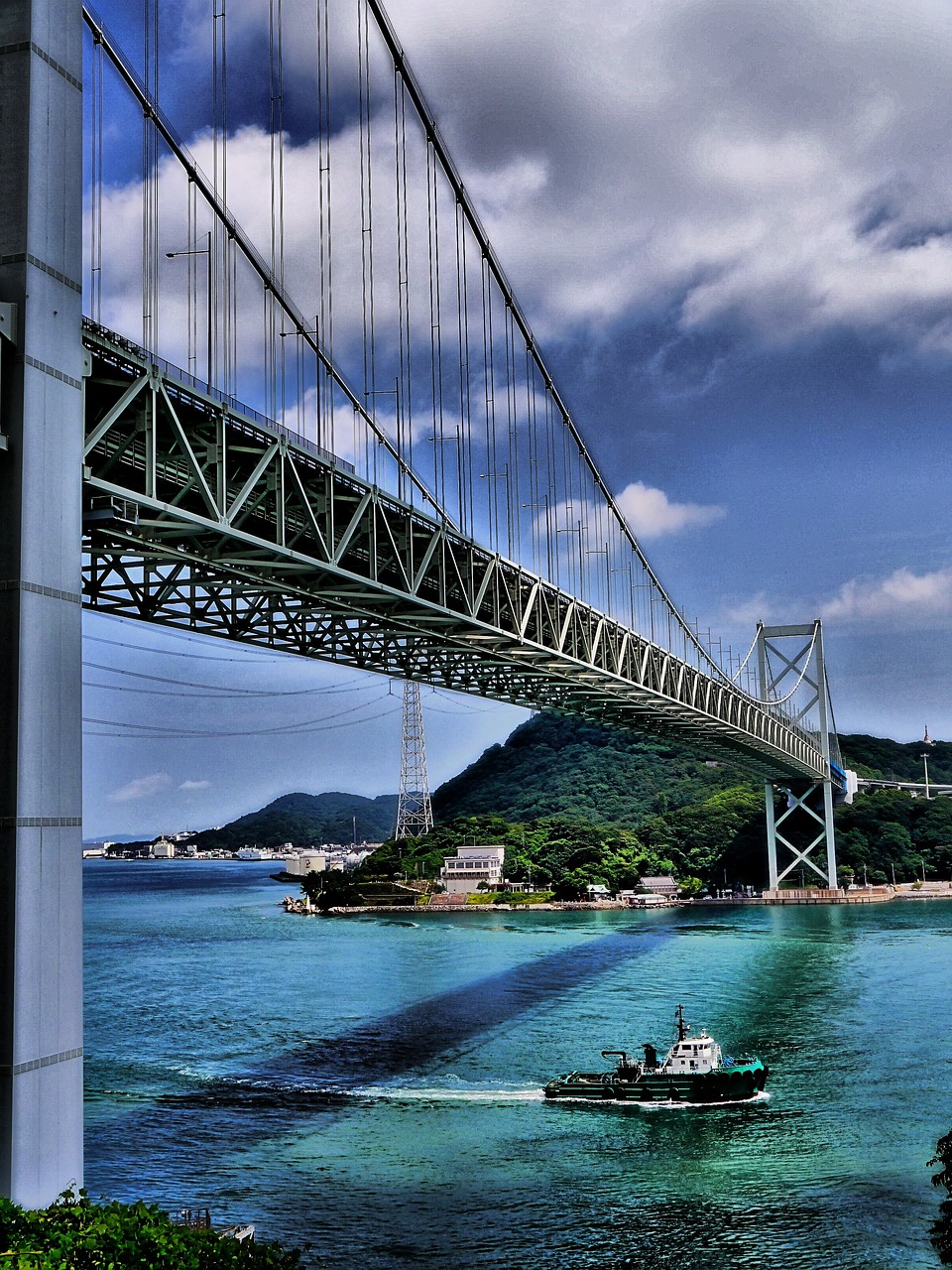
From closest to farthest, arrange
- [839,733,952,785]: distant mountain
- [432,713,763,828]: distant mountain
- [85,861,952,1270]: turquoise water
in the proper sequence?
[85,861,952,1270]: turquoise water < [432,713,763,828]: distant mountain < [839,733,952,785]: distant mountain

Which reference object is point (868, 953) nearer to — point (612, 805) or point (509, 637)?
point (509, 637)

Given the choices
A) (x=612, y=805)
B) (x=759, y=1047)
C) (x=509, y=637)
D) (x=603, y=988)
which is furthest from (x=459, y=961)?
(x=612, y=805)

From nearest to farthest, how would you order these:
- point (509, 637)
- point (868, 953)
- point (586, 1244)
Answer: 1. point (586, 1244)
2. point (509, 637)
3. point (868, 953)

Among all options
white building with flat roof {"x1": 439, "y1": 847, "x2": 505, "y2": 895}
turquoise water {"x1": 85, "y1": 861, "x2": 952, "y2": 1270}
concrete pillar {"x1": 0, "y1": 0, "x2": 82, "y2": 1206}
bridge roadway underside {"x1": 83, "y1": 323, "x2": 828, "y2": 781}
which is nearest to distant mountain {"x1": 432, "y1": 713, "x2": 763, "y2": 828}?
white building with flat roof {"x1": 439, "y1": 847, "x2": 505, "y2": 895}

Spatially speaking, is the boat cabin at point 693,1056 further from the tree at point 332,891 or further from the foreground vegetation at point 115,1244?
the tree at point 332,891

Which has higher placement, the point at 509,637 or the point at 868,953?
the point at 509,637

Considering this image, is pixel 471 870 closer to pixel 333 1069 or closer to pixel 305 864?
pixel 305 864

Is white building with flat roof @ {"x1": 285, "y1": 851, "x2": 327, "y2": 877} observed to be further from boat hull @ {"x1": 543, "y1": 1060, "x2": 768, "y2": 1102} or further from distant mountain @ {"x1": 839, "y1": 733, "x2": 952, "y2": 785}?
boat hull @ {"x1": 543, "y1": 1060, "x2": 768, "y2": 1102}

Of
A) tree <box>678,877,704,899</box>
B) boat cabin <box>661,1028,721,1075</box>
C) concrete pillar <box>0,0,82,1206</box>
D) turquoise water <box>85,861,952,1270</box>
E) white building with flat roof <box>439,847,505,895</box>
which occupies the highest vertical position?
concrete pillar <box>0,0,82,1206</box>
